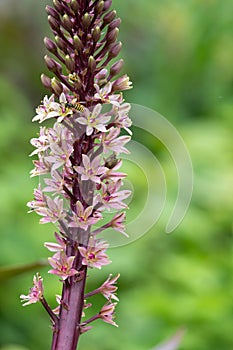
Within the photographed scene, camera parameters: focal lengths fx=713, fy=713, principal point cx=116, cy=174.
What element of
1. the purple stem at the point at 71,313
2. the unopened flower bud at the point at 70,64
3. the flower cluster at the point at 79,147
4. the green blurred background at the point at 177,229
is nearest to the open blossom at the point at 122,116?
the flower cluster at the point at 79,147

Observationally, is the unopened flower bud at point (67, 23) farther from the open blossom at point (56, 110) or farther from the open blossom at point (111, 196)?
the open blossom at point (111, 196)

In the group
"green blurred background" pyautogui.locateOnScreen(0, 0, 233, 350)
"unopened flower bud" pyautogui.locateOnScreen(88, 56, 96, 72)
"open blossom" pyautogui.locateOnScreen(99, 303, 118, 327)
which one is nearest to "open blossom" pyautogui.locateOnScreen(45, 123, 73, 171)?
"unopened flower bud" pyautogui.locateOnScreen(88, 56, 96, 72)

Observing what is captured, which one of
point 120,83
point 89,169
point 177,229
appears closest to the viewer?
point 89,169

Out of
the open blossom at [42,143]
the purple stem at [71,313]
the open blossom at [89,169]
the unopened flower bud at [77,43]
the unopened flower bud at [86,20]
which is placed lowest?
the purple stem at [71,313]

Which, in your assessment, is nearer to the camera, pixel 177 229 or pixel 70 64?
pixel 70 64

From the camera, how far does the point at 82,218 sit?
1098 millimetres

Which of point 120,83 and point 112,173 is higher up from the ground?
point 120,83

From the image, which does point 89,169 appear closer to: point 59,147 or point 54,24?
point 59,147

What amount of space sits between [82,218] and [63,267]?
0.08 metres

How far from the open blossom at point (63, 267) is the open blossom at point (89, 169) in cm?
13

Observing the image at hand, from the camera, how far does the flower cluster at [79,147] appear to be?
1.10m

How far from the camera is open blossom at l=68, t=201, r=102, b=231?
1.10 metres

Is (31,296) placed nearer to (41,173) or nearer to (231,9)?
(41,173)

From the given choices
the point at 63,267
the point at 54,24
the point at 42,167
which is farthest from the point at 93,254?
the point at 54,24
